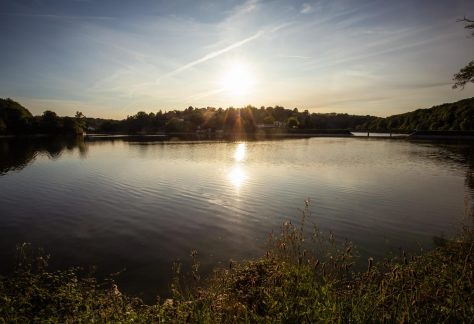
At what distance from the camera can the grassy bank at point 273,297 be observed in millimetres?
7594

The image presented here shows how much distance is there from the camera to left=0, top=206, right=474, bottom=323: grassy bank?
7594mm

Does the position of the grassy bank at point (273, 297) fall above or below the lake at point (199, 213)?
above

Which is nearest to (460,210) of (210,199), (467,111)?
(210,199)

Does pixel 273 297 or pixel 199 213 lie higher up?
pixel 273 297

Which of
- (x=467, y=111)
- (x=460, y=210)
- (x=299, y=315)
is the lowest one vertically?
(x=460, y=210)

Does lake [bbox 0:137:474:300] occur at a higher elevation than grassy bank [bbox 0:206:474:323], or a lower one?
lower

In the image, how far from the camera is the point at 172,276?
13984 mm

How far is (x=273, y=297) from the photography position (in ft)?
30.6

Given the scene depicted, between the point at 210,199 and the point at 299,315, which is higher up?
the point at 299,315

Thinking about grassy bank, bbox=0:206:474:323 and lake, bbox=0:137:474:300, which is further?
lake, bbox=0:137:474:300

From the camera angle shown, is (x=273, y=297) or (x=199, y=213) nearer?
(x=273, y=297)

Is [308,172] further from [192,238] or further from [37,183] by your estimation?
[37,183]

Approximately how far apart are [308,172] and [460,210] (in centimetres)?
2124

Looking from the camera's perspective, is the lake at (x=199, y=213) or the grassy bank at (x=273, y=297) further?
the lake at (x=199, y=213)
